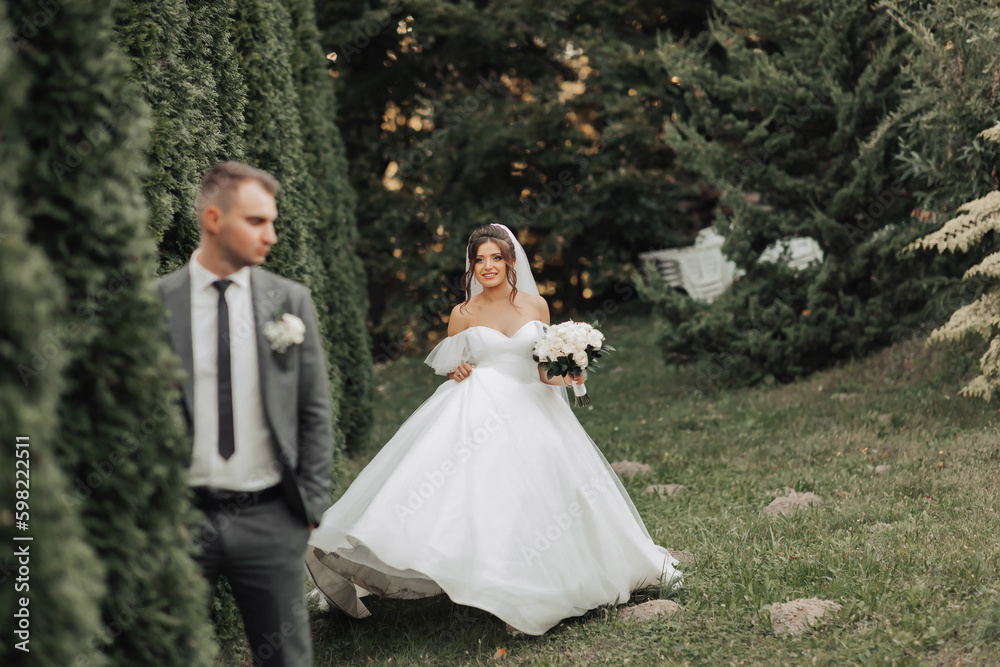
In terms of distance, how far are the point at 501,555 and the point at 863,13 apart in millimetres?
7703

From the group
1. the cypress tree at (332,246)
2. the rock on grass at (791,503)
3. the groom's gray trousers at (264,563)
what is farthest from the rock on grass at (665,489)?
the groom's gray trousers at (264,563)

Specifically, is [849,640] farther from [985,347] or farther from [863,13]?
[863,13]

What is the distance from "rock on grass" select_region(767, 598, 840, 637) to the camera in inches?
154

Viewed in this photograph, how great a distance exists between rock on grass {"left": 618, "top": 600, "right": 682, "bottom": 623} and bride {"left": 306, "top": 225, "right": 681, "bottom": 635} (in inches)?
3.1

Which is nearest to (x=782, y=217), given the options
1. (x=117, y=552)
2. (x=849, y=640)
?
(x=849, y=640)

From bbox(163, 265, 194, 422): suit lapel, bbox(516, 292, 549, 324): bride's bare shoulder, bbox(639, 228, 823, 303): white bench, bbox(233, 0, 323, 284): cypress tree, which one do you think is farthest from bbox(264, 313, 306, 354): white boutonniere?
bbox(639, 228, 823, 303): white bench

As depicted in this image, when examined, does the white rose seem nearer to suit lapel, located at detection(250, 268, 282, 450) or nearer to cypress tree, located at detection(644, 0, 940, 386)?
suit lapel, located at detection(250, 268, 282, 450)

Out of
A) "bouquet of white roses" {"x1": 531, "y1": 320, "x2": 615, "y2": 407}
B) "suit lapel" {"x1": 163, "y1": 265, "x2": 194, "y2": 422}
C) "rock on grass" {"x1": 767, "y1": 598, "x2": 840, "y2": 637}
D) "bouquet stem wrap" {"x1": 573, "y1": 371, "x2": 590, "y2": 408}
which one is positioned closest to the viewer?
"suit lapel" {"x1": 163, "y1": 265, "x2": 194, "y2": 422}

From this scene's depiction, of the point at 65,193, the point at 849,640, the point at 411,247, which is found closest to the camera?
the point at 65,193

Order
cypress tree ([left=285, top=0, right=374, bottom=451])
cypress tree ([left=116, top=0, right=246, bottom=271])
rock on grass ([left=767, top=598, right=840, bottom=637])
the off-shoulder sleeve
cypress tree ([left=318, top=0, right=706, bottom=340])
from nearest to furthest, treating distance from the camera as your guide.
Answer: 1. cypress tree ([left=116, top=0, right=246, bottom=271])
2. rock on grass ([left=767, top=598, right=840, bottom=637])
3. the off-shoulder sleeve
4. cypress tree ([left=285, top=0, right=374, bottom=451])
5. cypress tree ([left=318, top=0, right=706, bottom=340])

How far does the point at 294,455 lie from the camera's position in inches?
105

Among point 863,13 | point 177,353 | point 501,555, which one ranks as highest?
point 863,13

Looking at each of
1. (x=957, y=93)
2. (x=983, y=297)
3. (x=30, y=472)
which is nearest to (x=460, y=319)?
(x=30, y=472)

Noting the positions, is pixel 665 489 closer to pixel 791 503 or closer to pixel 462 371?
pixel 791 503
